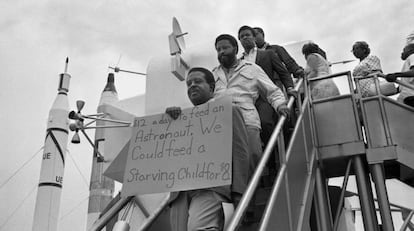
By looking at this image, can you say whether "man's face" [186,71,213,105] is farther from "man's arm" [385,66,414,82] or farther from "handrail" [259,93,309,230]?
"man's arm" [385,66,414,82]

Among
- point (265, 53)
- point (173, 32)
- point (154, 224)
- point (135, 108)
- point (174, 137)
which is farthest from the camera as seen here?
point (135, 108)

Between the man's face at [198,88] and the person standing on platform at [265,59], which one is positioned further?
the person standing on platform at [265,59]

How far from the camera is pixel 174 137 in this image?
308 centimetres

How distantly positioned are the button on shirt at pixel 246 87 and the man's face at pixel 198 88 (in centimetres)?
41

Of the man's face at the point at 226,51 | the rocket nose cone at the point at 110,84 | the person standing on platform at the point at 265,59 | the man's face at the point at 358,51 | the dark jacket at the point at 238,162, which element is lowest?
the dark jacket at the point at 238,162

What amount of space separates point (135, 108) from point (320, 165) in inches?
274

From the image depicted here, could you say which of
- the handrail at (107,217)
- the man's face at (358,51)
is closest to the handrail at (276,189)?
the handrail at (107,217)

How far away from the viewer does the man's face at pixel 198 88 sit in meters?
3.12

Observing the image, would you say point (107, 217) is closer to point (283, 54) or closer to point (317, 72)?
point (283, 54)

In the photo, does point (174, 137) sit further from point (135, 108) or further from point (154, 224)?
point (135, 108)

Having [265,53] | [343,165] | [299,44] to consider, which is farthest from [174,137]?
[299,44]

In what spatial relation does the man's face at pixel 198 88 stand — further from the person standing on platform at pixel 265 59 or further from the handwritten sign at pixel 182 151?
the person standing on platform at pixel 265 59

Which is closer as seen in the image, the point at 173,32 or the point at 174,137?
the point at 174,137

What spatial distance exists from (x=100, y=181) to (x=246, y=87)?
13471 millimetres
